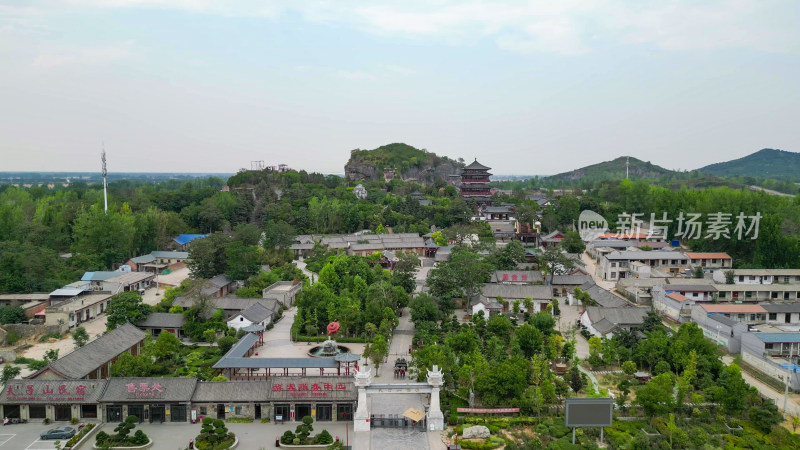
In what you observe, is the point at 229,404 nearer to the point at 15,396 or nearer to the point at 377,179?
the point at 15,396

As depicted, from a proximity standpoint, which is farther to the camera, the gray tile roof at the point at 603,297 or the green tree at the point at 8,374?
the gray tile roof at the point at 603,297

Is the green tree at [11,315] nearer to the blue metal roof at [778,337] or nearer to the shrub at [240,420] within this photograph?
the shrub at [240,420]

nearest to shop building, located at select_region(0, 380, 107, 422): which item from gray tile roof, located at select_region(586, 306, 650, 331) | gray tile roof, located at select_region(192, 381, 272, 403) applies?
gray tile roof, located at select_region(192, 381, 272, 403)

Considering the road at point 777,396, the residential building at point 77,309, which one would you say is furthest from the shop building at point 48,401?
the road at point 777,396

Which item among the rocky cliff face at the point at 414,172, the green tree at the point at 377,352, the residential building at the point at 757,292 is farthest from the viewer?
the rocky cliff face at the point at 414,172

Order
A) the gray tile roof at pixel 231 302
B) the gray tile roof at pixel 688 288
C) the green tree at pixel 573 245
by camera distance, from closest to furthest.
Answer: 1. the gray tile roof at pixel 231 302
2. the gray tile roof at pixel 688 288
3. the green tree at pixel 573 245

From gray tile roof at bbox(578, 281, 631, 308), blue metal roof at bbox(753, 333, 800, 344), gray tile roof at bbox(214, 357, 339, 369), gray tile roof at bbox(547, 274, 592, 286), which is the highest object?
gray tile roof at bbox(547, 274, 592, 286)

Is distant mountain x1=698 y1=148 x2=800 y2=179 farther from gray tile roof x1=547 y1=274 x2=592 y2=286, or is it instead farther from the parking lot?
the parking lot
